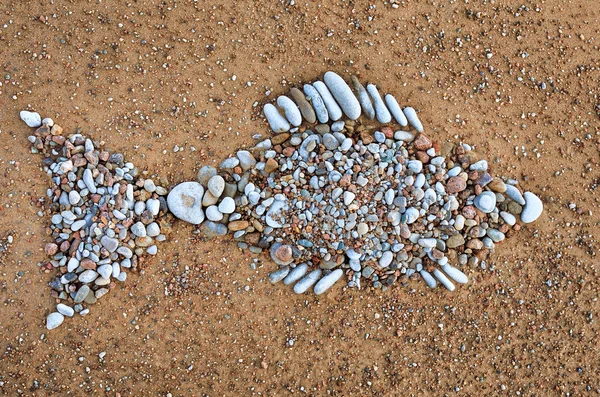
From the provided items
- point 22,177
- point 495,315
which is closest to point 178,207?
point 22,177

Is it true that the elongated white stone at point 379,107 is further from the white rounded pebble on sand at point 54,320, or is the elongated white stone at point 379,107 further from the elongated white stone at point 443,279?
the white rounded pebble on sand at point 54,320

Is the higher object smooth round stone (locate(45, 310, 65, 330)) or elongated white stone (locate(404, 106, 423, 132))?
elongated white stone (locate(404, 106, 423, 132))

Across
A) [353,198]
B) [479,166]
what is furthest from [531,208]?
[353,198]

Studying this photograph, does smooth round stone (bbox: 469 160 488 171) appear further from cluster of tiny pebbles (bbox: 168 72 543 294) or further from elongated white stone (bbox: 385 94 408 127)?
elongated white stone (bbox: 385 94 408 127)

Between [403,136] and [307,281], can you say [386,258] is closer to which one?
[307,281]

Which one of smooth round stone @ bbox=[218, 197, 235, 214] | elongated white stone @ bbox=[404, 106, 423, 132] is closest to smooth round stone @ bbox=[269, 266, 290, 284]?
smooth round stone @ bbox=[218, 197, 235, 214]

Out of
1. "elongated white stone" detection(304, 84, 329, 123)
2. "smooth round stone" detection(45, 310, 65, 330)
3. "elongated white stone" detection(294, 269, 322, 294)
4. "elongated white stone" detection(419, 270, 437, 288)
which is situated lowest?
"smooth round stone" detection(45, 310, 65, 330)
